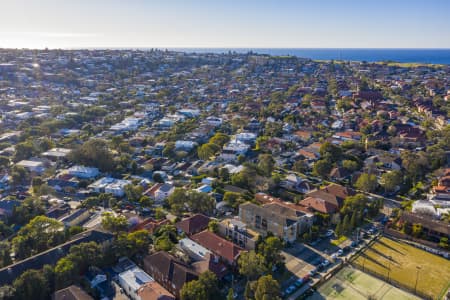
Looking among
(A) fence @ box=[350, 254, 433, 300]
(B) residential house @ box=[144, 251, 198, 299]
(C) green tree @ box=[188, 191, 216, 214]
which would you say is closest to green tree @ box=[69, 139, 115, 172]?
(C) green tree @ box=[188, 191, 216, 214]

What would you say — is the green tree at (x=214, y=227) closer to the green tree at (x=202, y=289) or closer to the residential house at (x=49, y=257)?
the green tree at (x=202, y=289)

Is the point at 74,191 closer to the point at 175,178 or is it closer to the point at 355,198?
the point at 175,178

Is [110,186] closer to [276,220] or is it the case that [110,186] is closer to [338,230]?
[276,220]

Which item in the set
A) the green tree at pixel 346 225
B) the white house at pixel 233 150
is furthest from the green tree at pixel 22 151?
the green tree at pixel 346 225

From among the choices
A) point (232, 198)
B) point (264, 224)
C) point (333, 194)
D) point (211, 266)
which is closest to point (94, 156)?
point (232, 198)

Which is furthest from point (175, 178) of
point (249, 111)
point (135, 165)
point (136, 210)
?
point (249, 111)

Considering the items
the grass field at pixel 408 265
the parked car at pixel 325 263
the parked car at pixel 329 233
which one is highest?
the parked car at pixel 325 263
